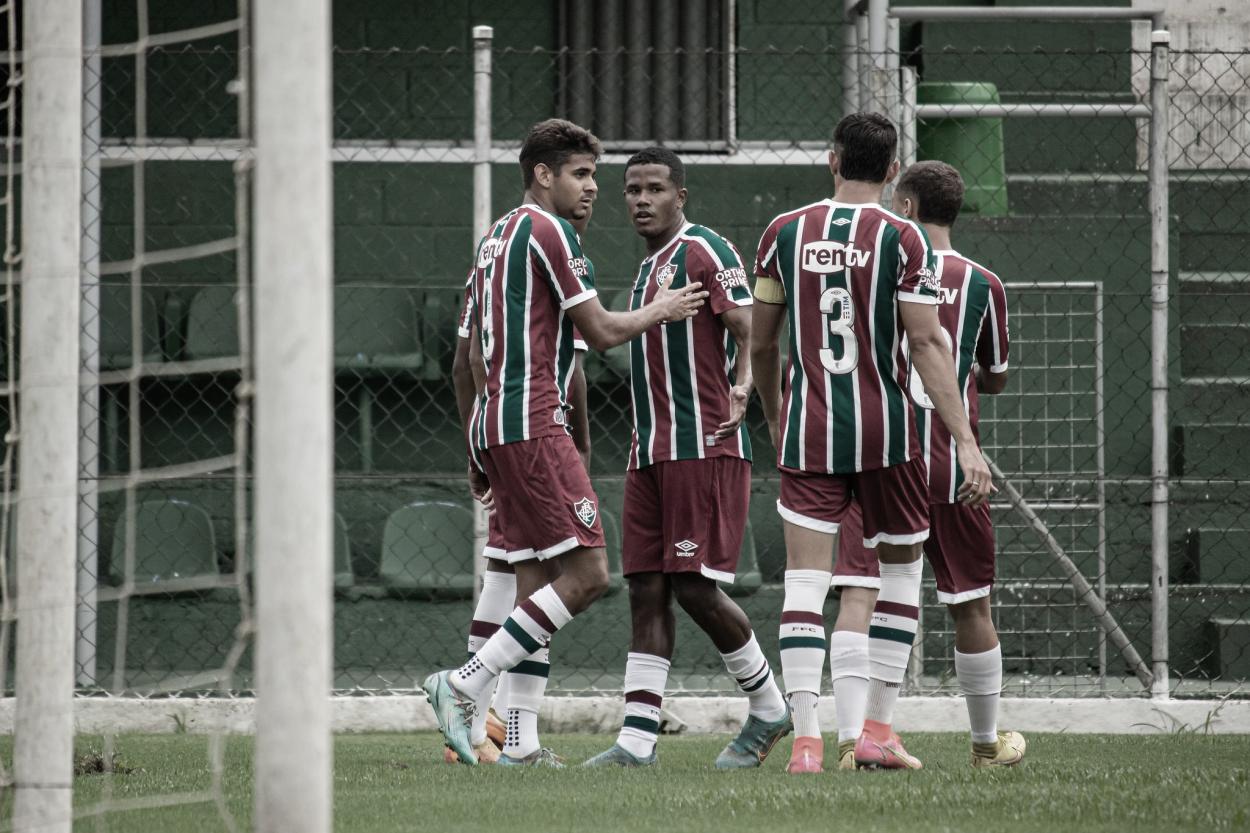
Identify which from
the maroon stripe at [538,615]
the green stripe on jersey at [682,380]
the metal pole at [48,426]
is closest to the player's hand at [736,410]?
the green stripe on jersey at [682,380]

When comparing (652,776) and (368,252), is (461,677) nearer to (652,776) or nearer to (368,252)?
(652,776)

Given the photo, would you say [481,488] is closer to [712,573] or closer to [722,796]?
[712,573]

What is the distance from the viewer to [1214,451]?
9070 millimetres

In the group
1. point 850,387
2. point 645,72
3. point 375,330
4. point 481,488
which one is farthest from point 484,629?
point 645,72

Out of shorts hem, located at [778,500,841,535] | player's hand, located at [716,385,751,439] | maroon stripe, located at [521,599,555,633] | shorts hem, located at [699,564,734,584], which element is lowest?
maroon stripe, located at [521,599,555,633]

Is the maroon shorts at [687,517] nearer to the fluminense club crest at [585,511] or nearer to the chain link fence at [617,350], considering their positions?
the fluminense club crest at [585,511]

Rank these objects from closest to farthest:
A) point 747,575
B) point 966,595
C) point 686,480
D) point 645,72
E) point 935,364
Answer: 1. point 935,364
2. point 966,595
3. point 686,480
4. point 747,575
5. point 645,72

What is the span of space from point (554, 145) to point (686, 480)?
1.20m

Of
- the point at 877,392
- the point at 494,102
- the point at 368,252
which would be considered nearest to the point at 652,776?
the point at 877,392

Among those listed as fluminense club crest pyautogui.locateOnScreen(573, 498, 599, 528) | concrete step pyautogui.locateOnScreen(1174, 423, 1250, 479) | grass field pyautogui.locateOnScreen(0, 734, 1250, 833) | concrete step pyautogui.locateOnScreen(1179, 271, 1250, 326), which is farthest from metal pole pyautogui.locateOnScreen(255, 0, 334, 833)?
concrete step pyautogui.locateOnScreen(1179, 271, 1250, 326)

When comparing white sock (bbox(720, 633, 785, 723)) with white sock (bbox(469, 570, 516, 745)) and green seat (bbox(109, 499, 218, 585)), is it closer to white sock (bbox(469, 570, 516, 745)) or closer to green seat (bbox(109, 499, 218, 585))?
white sock (bbox(469, 570, 516, 745))

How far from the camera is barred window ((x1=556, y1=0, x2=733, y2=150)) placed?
10.1 metres

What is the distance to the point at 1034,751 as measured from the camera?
5980mm

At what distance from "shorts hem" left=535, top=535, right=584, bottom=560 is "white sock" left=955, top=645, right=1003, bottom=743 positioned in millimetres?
1265
